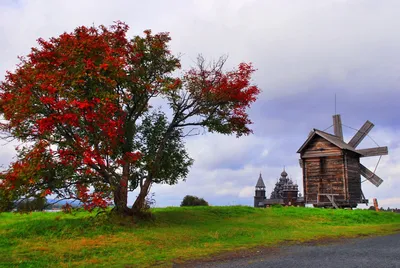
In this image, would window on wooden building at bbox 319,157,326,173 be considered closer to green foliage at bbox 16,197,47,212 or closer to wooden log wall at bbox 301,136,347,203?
wooden log wall at bbox 301,136,347,203

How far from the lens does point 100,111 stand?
16.8 metres

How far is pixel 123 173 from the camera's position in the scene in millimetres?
20219

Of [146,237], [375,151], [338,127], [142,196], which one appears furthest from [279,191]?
[146,237]

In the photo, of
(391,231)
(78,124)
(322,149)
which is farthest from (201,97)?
(322,149)

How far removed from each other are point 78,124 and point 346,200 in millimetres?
29096

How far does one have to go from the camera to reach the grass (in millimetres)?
13586

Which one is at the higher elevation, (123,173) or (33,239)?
(123,173)

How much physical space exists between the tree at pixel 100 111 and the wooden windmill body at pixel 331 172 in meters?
19.7

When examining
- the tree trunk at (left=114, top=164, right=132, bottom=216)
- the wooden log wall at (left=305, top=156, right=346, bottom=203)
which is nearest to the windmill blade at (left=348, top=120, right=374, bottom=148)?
the wooden log wall at (left=305, top=156, right=346, bottom=203)

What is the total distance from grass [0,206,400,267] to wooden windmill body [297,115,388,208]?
11.8 metres

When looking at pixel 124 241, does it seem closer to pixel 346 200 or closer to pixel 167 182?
pixel 167 182

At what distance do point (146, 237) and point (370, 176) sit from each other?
105 ft

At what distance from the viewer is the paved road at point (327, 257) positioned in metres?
11.6

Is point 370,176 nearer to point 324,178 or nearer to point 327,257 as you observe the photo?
point 324,178
